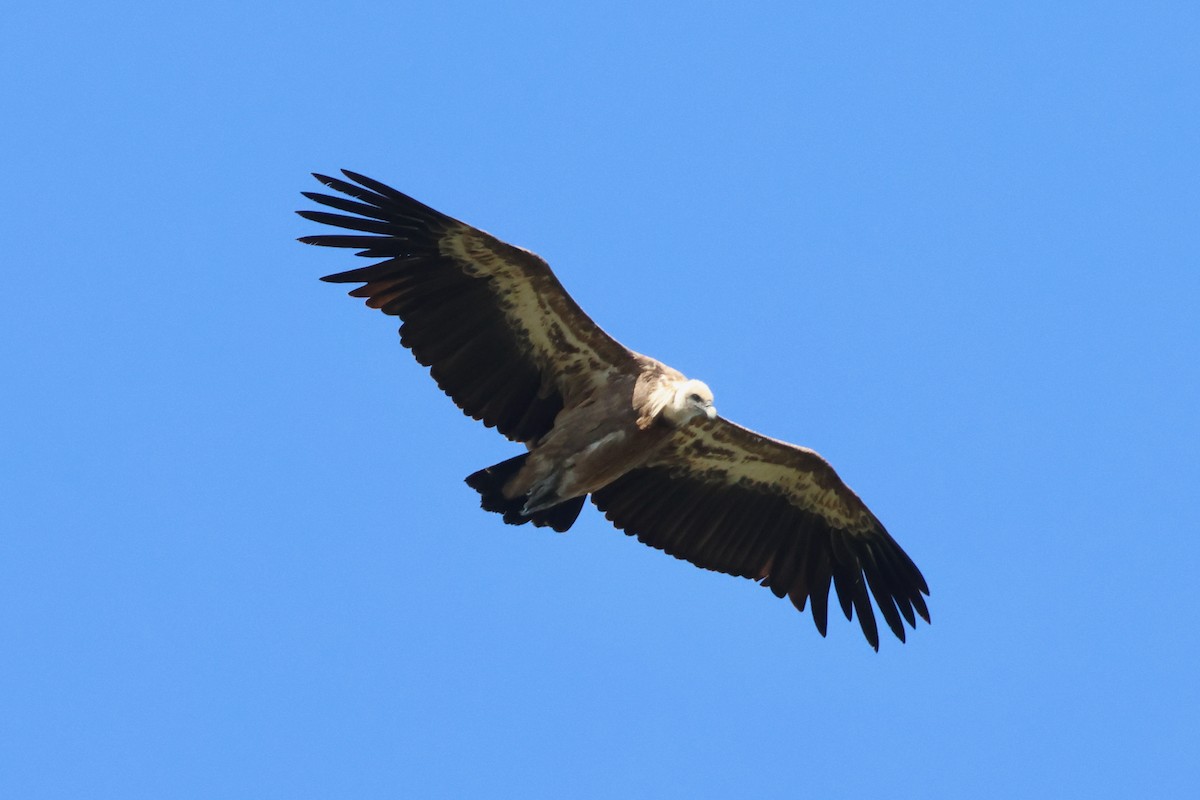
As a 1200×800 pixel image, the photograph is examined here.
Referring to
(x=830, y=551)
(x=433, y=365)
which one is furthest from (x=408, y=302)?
(x=830, y=551)

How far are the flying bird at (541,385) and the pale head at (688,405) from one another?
0.01 m

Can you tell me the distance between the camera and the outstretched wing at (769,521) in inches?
687

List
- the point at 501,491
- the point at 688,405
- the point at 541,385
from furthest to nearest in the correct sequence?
the point at 541,385 → the point at 501,491 → the point at 688,405

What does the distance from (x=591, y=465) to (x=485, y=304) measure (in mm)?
1759

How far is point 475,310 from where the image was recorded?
16.5 meters

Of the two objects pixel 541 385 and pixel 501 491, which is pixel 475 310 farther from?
pixel 501 491

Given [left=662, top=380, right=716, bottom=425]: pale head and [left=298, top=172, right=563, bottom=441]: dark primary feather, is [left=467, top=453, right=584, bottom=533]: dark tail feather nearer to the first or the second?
[left=298, top=172, right=563, bottom=441]: dark primary feather

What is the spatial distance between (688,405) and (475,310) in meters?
2.16

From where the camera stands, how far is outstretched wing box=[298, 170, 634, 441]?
16188 millimetres

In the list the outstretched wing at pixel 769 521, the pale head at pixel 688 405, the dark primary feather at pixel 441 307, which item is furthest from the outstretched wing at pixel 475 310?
the outstretched wing at pixel 769 521

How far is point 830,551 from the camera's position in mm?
18203

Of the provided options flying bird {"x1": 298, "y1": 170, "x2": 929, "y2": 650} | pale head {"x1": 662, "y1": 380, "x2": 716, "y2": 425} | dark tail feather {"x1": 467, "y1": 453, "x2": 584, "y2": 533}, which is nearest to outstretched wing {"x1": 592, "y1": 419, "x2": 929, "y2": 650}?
flying bird {"x1": 298, "y1": 170, "x2": 929, "y2": 650}

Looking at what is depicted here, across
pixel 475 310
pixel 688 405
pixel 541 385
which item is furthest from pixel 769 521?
pixel 475 310

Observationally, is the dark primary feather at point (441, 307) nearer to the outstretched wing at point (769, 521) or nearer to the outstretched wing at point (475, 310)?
the outstretched wing at point (475, 310)
